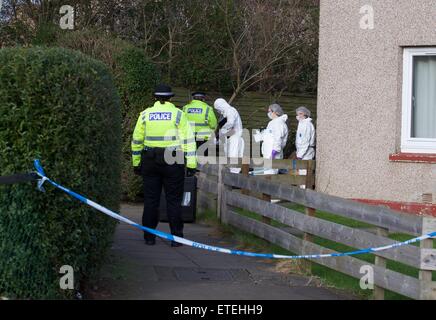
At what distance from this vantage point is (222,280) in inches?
304

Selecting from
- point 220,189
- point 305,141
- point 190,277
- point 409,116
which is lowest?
point 190,277

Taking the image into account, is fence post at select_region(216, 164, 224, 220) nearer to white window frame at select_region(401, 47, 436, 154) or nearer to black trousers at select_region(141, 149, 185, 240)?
black trousers at select_region(141, 149, 185, 240)

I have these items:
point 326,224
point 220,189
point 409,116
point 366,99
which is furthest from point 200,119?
point 326,224

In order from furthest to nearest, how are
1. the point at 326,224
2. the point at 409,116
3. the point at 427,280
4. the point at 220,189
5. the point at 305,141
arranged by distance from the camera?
the point at 305,141 → the point at 409,116 → the point at 220,189 → the point at 326,224 → the point at 427,280

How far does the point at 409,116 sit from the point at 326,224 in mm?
4595

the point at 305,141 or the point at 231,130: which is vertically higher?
the point at 231,130

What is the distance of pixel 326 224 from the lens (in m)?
7.95

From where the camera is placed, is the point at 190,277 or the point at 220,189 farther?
the point at 220,189

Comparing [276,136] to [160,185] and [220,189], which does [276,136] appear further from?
[160,185]

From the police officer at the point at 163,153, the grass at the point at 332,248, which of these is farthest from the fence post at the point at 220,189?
the police officer at the point at 163,153

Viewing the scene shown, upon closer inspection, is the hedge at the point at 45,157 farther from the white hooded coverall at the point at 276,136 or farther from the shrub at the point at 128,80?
the white hooded coverall at the point at 276,136

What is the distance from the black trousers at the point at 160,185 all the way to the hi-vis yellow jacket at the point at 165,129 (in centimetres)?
19

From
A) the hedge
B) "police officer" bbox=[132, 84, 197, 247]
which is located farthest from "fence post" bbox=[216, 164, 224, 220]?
the hedge

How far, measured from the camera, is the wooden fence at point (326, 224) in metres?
6.45
